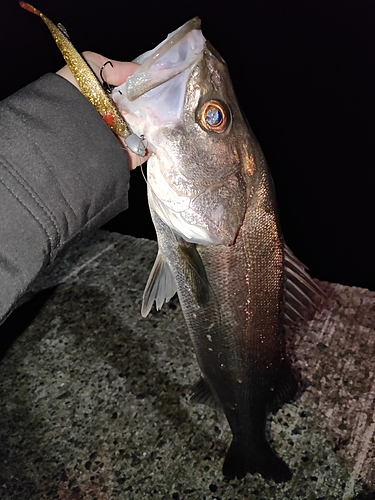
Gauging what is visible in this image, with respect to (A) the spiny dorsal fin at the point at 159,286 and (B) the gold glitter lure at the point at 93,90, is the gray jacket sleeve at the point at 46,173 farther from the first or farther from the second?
(A) the spiny dorsal fin at the point at 159,286

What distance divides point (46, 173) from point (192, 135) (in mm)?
441

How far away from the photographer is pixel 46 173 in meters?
1.54

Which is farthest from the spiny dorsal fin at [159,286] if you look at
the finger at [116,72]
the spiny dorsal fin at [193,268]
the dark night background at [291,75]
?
the dark night background at [291,75]

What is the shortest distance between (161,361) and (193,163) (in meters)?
1.22

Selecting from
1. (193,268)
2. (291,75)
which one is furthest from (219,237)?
(291,75)

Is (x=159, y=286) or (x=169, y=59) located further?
(x=159, y=286)

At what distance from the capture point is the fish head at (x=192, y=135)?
1.43m

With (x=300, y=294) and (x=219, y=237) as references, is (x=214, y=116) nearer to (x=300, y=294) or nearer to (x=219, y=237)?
(x=219, y=237)

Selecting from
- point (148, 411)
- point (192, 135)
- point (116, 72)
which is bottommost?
point (148, 411)

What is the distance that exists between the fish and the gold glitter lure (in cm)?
3

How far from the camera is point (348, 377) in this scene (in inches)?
90.9

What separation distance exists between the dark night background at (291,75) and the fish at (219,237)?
8.41 feet

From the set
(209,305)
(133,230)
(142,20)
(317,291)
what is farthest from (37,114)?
(142,20)

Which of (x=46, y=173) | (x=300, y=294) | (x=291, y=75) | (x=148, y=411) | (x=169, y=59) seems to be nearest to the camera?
(x=169, y=59)
